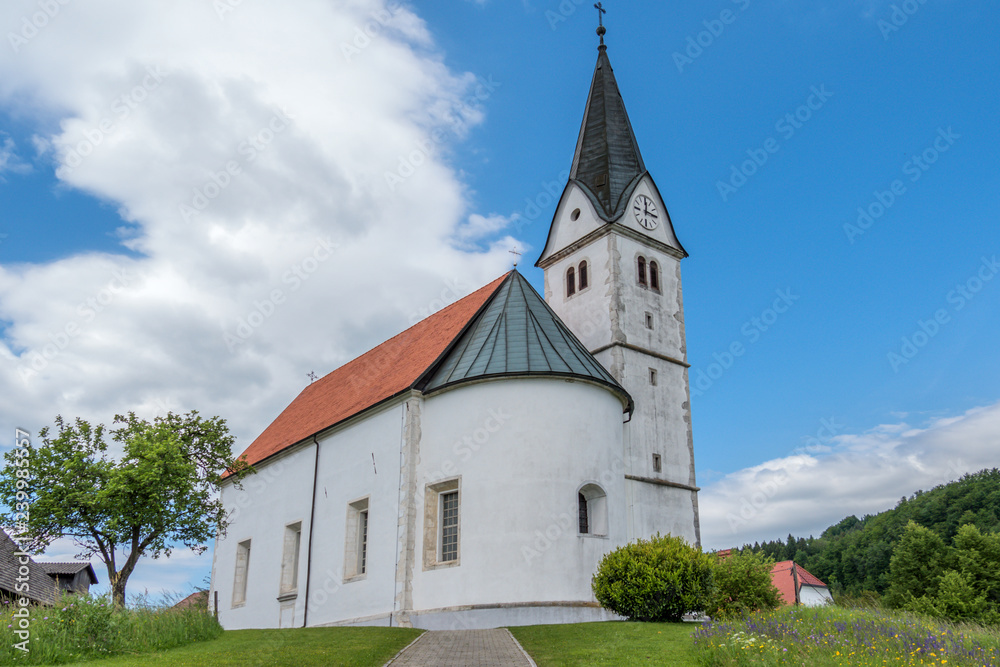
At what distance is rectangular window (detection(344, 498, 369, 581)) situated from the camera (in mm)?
23516

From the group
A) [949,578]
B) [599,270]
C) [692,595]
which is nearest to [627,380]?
[599,270]

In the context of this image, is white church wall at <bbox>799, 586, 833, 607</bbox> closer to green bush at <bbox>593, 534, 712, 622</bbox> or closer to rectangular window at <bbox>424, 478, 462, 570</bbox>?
rectangular window at <bbox>424, 478, 462, 570</bbox>

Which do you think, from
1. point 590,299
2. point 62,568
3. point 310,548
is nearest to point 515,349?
point 590,299

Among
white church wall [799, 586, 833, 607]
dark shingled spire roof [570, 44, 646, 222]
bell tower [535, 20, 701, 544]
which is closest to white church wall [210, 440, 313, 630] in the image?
bell tower [535, 20, 701, 544]

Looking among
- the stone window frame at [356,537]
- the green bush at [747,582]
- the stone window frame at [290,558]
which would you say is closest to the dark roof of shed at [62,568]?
the stone window frame at [290,558]

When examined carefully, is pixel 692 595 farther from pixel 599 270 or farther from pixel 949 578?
pixel 949 578

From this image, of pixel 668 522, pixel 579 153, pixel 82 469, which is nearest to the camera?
pixel 82 469

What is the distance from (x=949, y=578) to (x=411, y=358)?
100ft

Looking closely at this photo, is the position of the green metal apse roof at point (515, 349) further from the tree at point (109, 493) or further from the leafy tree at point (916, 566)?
the leafy tree at point (916, 566)

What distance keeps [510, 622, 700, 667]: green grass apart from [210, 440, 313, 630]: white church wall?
12.3 meters

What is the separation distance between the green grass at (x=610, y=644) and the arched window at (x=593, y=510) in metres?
4.42

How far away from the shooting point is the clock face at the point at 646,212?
98.6 ft

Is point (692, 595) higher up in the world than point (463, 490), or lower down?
lower down

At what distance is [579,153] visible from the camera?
107 ft
